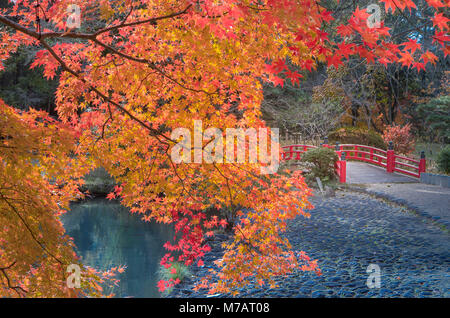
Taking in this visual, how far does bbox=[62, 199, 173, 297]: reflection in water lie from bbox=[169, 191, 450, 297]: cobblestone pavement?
4.67 ft

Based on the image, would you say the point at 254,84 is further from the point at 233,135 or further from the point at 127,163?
the point at 127,163

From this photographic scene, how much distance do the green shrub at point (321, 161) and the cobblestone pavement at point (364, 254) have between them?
306 centimetres

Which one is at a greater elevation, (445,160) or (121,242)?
(445,160)

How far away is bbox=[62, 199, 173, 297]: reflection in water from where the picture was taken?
26.3 ft

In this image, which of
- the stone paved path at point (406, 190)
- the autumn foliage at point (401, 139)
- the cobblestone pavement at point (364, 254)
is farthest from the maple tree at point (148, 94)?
the autumn foliage at point (401, 139)

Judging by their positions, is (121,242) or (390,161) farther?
(390,161)

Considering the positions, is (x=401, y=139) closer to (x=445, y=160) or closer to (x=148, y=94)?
(x=445, y=160)

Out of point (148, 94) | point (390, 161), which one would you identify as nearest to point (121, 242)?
point (148, 94)

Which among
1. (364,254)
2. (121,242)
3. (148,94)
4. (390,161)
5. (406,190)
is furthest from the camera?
(390,161)

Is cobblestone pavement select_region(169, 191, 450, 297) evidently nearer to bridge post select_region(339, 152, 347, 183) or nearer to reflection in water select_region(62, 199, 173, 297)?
reflection in water select_region(62, 199, 173, 297)

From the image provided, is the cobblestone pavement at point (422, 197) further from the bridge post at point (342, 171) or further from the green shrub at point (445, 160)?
the bridge post at point (342, 171)

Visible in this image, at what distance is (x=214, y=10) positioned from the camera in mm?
3076

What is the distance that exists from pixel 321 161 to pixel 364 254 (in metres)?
6.69

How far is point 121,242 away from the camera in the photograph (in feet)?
34.6
